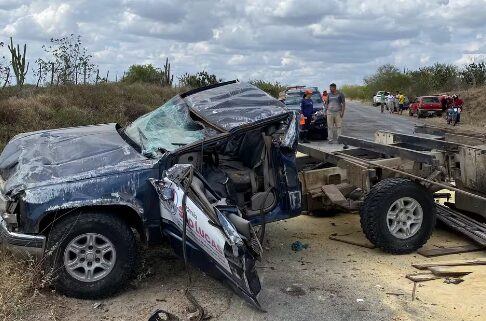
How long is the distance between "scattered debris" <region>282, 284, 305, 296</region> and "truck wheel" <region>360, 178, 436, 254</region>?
4.66ft

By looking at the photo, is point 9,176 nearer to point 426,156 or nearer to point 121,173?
point 121,173

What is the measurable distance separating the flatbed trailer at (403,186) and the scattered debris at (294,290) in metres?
1.43

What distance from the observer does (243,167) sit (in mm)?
6285

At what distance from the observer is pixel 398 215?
652 centimetres

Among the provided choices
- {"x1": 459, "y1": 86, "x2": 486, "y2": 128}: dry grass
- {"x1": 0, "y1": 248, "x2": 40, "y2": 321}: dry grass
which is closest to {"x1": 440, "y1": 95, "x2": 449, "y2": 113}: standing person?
{"x1": 459, "y1": 86, "x2": 486, "y2": 128}: dry grass

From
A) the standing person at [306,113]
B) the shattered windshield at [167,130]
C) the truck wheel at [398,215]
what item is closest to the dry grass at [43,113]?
the shattered windshield at [167,130]

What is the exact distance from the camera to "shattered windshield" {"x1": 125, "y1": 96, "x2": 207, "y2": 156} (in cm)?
565

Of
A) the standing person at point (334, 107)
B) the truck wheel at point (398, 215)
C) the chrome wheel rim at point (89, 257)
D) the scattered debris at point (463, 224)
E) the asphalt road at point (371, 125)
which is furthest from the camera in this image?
the asphalt road at point (371, 125)

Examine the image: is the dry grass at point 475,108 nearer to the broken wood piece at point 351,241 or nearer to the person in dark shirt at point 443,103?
the person in dark shirt at point 443,103

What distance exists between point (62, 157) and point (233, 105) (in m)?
1.89

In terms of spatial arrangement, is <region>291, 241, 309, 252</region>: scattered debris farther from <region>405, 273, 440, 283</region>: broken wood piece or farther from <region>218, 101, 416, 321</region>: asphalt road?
<region>405, 273, 440, 283</region>: broken wood piece

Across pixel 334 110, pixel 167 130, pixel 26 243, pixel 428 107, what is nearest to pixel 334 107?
pixel 334 110

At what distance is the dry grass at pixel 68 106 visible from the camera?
49.8 feet

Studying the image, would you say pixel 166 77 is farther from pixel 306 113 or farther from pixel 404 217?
pixel 404 217
